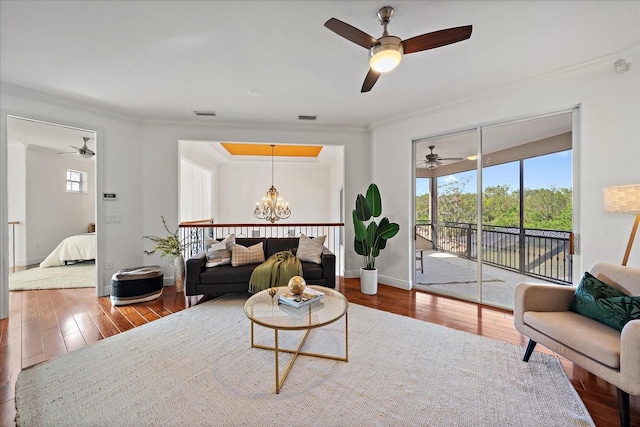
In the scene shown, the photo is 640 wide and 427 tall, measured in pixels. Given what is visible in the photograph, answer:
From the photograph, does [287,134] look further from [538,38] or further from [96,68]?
[538,38]

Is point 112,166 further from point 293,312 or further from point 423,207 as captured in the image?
point 423,207

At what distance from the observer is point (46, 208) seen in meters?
6.07

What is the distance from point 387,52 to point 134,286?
3.99 metres

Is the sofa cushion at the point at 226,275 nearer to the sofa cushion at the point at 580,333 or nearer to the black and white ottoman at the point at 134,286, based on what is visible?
the black and white ottoman at the point at 134,286

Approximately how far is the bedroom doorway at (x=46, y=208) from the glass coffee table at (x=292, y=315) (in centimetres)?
386

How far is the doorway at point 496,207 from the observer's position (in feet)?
9.96

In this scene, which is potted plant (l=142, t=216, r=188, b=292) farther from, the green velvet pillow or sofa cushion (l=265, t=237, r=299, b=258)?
the green velvet pillow

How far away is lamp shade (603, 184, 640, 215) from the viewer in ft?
7.06

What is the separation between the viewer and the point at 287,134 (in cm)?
459

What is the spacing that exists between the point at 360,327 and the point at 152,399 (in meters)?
1.87

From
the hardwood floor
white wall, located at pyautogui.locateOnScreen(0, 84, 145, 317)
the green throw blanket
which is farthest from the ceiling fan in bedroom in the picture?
white wall, located at pyautogui.locateOnScreen(0, 84, 145, 317)

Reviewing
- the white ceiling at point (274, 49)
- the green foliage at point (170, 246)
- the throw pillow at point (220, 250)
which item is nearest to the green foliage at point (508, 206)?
the white ceiling at point (274, 49)

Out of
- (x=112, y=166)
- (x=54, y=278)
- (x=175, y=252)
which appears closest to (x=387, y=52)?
(x=175, y=252)

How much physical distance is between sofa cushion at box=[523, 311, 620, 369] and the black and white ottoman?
427 centimetres
